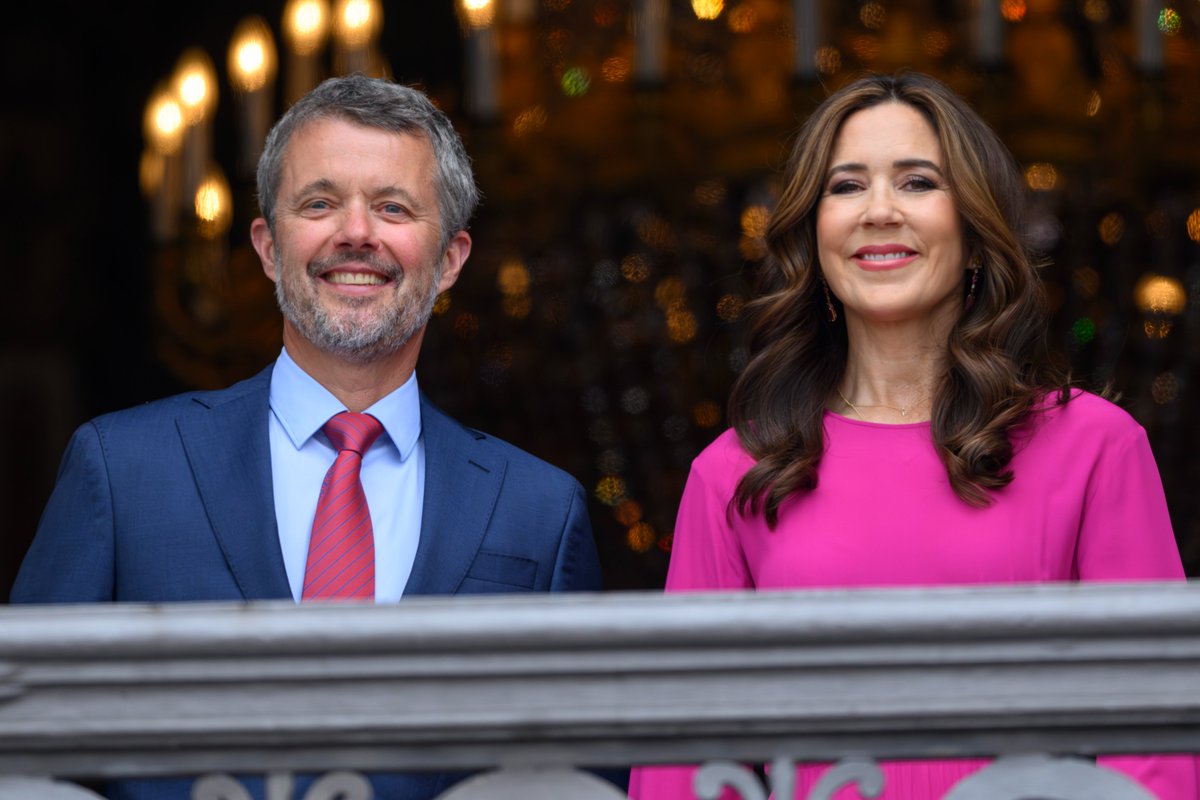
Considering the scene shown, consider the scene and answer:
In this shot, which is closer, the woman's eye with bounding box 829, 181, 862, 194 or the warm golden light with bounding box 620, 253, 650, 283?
the woman's eye with bounding box 829, 181, 862, 194

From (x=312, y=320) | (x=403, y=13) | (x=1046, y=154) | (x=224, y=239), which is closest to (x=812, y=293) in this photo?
(x=312, y=320)

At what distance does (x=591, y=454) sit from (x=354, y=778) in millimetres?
2400

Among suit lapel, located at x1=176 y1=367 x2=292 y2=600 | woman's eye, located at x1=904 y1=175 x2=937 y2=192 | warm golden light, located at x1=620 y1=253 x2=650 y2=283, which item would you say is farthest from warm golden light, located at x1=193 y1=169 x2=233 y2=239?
woman's eye, located at x1=904 y1=175 x2=937 y2=192

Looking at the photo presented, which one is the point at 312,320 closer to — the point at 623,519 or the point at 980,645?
the point at 980,645

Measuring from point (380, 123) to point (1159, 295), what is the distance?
1.84m

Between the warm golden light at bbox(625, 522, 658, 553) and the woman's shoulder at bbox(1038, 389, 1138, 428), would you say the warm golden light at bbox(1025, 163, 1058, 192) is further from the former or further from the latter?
the woman's shoulder at bbox(1038, 389, 1138, 428)

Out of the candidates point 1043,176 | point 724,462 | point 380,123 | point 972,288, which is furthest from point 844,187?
point 1043,176

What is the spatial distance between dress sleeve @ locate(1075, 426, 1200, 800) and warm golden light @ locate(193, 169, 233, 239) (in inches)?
93.8

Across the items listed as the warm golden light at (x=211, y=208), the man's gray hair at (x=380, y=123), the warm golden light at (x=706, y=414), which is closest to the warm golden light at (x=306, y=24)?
the warm golden light at (x=211, y=208)

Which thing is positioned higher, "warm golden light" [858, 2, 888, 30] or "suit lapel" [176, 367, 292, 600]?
"warm golden light" [858, 2, 888, 30]

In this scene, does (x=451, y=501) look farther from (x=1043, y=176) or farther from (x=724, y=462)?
(x=1043, y=176)

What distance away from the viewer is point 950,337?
6.49 ft

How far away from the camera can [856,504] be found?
1.91 metres

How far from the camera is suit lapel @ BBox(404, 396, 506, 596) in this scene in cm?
194
